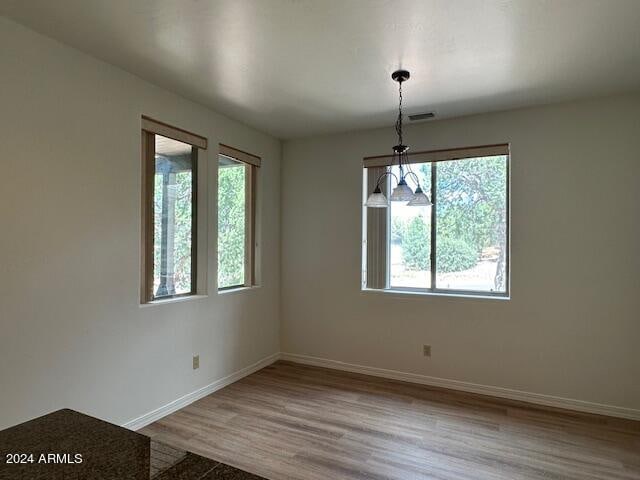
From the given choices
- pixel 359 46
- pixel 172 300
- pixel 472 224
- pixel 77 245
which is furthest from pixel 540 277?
pixel 77 245

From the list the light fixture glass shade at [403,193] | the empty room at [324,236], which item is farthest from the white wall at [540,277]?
the light fixture glass shade at [403,193]

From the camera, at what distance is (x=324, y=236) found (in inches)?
179

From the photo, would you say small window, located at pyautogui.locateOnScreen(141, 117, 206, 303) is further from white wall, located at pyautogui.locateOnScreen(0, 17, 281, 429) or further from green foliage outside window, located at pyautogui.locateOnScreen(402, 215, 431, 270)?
green foliage outside window, located at pyautogui.locateOnScreen(402, 215, 431, 270)

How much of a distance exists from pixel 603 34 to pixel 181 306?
3640 millimetres

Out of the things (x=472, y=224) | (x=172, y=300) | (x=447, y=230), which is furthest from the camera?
(x=447, y=230)

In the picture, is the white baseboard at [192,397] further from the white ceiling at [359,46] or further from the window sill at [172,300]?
the white ceiling at [359,46]

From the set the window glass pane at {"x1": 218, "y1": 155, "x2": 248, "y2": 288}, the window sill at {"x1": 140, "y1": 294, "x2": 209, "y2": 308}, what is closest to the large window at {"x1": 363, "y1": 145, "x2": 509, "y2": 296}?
the window glass pane at {"x1": 218, "y1": 155, "x2": 248, "y2": 288}

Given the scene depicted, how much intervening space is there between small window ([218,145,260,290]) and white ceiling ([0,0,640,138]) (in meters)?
0.77

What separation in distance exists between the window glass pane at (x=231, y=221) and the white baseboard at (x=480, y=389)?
1368 mm

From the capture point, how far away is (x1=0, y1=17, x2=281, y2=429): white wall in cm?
223

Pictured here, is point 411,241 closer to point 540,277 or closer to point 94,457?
point 540,277

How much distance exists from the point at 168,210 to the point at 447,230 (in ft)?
9.07

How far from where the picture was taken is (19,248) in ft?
7.38

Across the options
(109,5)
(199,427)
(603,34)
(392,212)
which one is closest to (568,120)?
(603,34)
